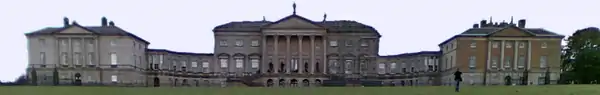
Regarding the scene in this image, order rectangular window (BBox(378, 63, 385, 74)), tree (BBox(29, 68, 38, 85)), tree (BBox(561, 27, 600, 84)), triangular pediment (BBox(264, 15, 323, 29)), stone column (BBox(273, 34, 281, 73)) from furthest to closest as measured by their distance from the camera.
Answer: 1. rectangular window (BBox(378, 63, 385, 74))
2. stone column (BBox(273, 34, 281, 73))
3. triangular pediment (BBox(264, 15, 323, 29))
4. tree (BBox(561, 27, 600, 84))
5. tree (BBox(29, 68, 38, 85))

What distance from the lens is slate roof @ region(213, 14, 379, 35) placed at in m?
75.4

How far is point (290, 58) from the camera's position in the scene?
243 ft

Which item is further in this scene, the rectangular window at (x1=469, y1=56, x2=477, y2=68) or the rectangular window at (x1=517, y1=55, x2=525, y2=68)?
the rectangular window at (x1=517, y1=55, x2=525, y2=68)

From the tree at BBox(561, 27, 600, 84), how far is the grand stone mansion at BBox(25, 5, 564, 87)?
210cm

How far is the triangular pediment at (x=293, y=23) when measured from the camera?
71.9 metres

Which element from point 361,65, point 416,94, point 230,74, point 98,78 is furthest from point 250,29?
point 416,94

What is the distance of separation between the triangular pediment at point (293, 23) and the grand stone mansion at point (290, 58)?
0.12m

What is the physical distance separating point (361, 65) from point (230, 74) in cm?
1667

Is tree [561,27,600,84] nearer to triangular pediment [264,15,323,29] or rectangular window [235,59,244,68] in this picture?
triangular pediment [264,15,323,29]

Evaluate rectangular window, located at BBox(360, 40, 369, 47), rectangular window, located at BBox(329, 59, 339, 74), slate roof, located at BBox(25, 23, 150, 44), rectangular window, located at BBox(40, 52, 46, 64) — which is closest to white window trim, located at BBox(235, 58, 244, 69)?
rectangular window, located at BBox(329, 59, 339, 74)

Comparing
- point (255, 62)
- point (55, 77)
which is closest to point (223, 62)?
point (255, 62)

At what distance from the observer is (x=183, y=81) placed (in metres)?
74.3

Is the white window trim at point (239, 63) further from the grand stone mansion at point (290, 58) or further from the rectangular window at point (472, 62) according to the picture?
the rectangular window at point (472, 62)

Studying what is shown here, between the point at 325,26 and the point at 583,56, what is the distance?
97.1 ft
